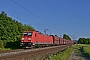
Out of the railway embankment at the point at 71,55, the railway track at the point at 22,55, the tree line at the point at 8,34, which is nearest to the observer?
the railway track at the point at 22,55

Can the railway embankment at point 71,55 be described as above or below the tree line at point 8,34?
below

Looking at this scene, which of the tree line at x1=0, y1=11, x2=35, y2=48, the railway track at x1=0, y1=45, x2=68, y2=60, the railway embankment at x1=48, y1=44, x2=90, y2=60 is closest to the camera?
the railway track at x1=0, y1=45, x2=68, y2=60

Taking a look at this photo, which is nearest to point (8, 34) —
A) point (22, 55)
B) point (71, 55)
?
point (71, 55)

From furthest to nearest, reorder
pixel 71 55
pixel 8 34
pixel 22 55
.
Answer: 1. pixel 8 34
2. pixel 71 55
3. pixel 22 55

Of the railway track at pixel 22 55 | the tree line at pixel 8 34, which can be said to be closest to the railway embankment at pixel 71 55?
the railway track at pixel 22 55

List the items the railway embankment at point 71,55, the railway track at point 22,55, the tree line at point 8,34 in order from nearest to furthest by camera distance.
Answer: the railway track at point 22,55 → the railway embankment at point 71,55 → the tree line at point 8,34

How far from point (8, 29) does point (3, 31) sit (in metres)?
A: 1.55

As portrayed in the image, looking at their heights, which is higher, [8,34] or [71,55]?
[8,34]

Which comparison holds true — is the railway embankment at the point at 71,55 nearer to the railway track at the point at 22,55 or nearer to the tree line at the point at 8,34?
the railway track at the point at 22,55

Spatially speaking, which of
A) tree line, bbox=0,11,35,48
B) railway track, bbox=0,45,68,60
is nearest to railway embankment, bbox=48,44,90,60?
railway track, bbox=0,45,68,60

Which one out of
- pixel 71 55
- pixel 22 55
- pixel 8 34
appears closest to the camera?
pixel 22 55

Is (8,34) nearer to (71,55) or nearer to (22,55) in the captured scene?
(71,55)

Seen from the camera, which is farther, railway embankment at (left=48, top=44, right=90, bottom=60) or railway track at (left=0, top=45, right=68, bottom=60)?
railway embankment at (left=48, top=44, right=90, bottom=60)

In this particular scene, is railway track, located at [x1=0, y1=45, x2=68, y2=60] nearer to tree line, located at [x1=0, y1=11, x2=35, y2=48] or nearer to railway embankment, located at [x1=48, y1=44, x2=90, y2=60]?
railway embankment, located at [x1=48, y1=44, x2=90, y2=60]
